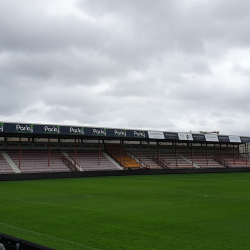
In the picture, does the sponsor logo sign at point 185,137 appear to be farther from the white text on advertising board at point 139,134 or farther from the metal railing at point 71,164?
the metal railing at point 71,164

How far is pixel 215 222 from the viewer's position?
32.9ft

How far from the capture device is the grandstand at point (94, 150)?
45.2 meters

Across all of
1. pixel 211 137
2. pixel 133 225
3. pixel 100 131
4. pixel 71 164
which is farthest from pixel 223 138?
pixel 133 225

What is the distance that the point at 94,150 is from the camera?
5725 cm

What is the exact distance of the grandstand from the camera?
148 ft

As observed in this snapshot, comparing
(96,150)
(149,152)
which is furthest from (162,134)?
(96,150)

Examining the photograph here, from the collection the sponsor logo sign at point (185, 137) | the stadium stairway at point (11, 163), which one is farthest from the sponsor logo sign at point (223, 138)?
the stadium stairway at point (11, 163)

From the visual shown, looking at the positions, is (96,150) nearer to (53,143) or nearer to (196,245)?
(53,143)

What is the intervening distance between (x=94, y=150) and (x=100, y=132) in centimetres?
949

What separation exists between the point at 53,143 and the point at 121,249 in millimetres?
47847

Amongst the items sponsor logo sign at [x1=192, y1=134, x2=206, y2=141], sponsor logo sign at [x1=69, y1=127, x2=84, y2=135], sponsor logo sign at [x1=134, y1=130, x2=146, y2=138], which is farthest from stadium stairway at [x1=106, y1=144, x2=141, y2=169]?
sponsor logo sign at [x1=192, y1=134, x2=206, y2=141]

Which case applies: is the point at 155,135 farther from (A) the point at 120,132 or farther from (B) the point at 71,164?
(B) the point at 71,164

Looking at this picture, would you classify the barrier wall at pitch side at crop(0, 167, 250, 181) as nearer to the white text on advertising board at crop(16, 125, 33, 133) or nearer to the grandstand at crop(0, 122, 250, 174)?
the grandstand at crop(0, 122, 250, 174)

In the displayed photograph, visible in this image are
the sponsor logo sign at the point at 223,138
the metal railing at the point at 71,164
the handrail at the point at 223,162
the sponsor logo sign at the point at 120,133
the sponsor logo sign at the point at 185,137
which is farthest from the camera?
the handrail at the point at 223,162
